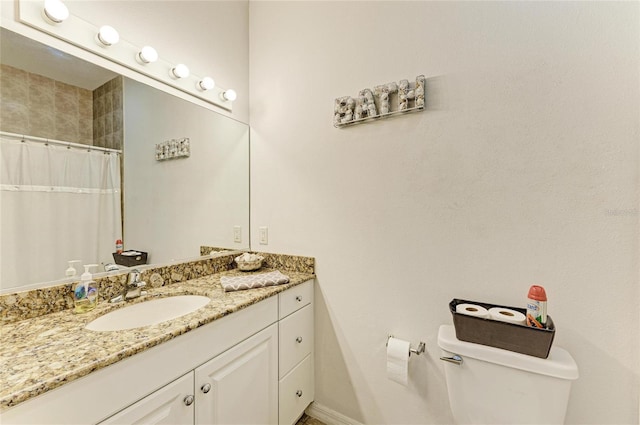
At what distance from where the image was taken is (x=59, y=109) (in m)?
1.07

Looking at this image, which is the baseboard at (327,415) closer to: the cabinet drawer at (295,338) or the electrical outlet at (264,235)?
the cabinet drawer at (295,338)

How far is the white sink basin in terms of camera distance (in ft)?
3.34

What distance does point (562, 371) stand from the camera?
2.77 feet

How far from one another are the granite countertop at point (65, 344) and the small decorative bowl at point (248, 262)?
1.58ft

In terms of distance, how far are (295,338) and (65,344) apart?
3.13 feet

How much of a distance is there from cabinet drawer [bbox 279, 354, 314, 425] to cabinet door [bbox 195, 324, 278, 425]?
0.06 metres

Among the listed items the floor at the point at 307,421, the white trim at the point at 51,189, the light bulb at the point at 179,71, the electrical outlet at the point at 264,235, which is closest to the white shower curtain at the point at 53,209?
the white trim at the point at 51,189

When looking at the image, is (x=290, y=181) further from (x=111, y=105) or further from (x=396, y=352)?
(x=396, y=352)

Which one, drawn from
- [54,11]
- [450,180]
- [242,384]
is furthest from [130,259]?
[450,180]

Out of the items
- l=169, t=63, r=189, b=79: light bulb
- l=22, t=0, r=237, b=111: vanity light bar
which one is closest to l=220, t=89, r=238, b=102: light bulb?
l=22, t=0, r=237, b=111: vanity light bar

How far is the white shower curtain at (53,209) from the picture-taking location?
37.9 inches

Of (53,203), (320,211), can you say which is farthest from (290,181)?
(53,203)

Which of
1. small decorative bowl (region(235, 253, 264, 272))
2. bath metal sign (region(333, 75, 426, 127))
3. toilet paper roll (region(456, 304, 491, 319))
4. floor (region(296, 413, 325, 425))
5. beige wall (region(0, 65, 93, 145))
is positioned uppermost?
bath metal sign (region(333, 75, 426, 127))

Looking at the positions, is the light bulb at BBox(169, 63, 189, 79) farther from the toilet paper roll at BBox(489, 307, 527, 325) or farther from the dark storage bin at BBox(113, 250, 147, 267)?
the toilet paper roll at BBox(489, 307, 527, 325)
